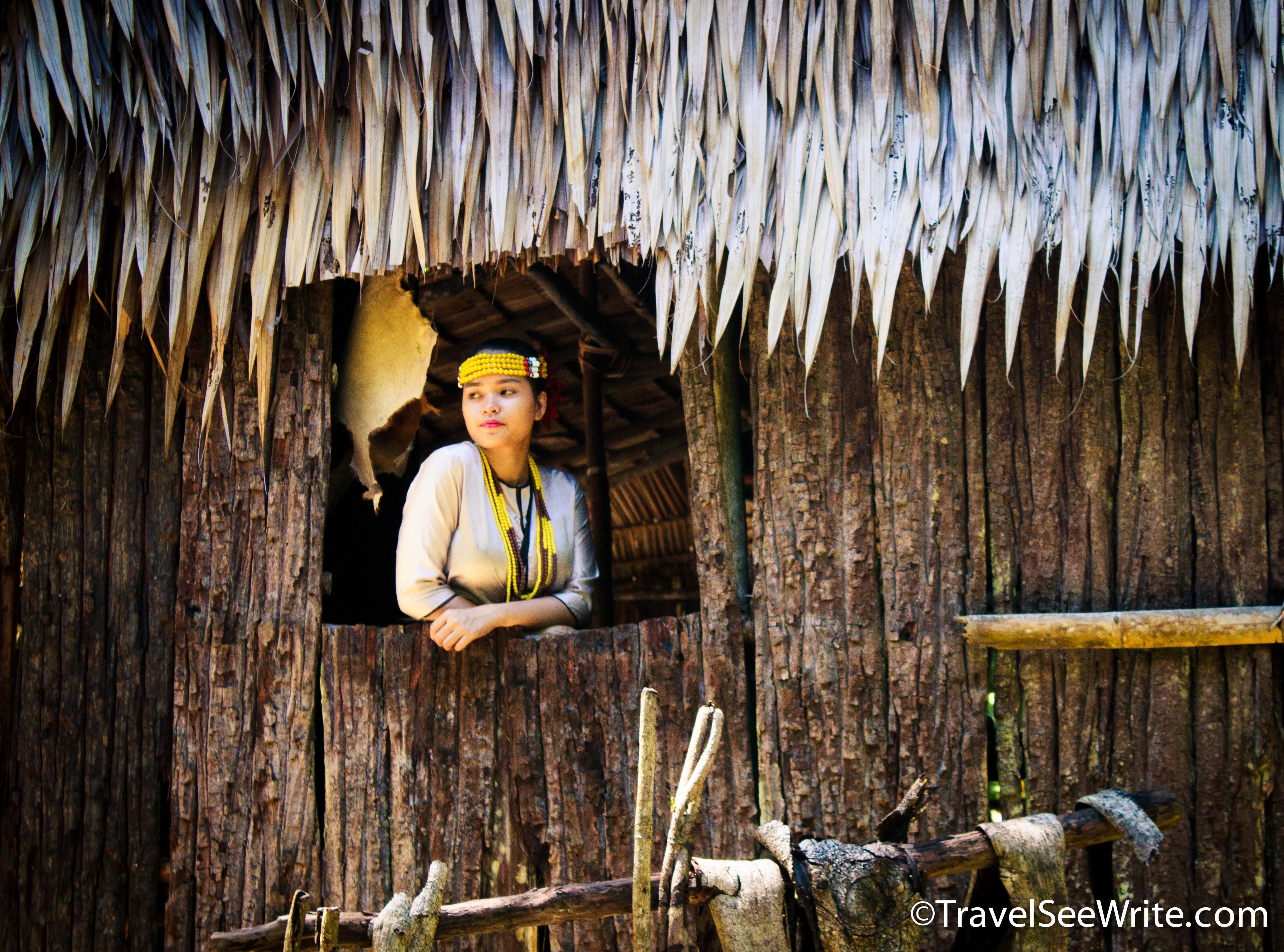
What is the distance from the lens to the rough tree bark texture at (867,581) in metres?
2.52

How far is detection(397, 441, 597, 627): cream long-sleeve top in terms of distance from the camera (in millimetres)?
2820

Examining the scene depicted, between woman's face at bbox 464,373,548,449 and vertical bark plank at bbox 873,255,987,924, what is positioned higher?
woman's face at bbox 464,373,548,449

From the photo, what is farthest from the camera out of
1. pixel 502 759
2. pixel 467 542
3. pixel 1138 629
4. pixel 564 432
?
pixel 564 432

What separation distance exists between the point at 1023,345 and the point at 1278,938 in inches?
57.1

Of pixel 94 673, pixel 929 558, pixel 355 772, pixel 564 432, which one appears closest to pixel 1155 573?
pixel 929 558

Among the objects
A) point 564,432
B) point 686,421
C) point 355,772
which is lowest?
point 355,772

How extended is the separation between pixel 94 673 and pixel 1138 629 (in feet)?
8.79

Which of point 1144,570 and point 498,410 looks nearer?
point 1144,570

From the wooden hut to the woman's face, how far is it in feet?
1.11

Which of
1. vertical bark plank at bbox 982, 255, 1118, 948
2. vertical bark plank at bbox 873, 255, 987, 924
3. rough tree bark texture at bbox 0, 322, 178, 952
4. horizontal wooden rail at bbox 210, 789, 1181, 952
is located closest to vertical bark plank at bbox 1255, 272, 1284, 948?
vertical bark plank at bbox 982, 255, 1118, 948

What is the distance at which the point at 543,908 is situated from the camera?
1.66 m

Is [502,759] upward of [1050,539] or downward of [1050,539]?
downward

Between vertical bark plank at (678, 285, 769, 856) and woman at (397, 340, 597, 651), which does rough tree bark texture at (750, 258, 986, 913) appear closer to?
vertical bark plank at (678, 285, 769, 856)

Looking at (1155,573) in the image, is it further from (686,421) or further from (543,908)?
(543,908)
